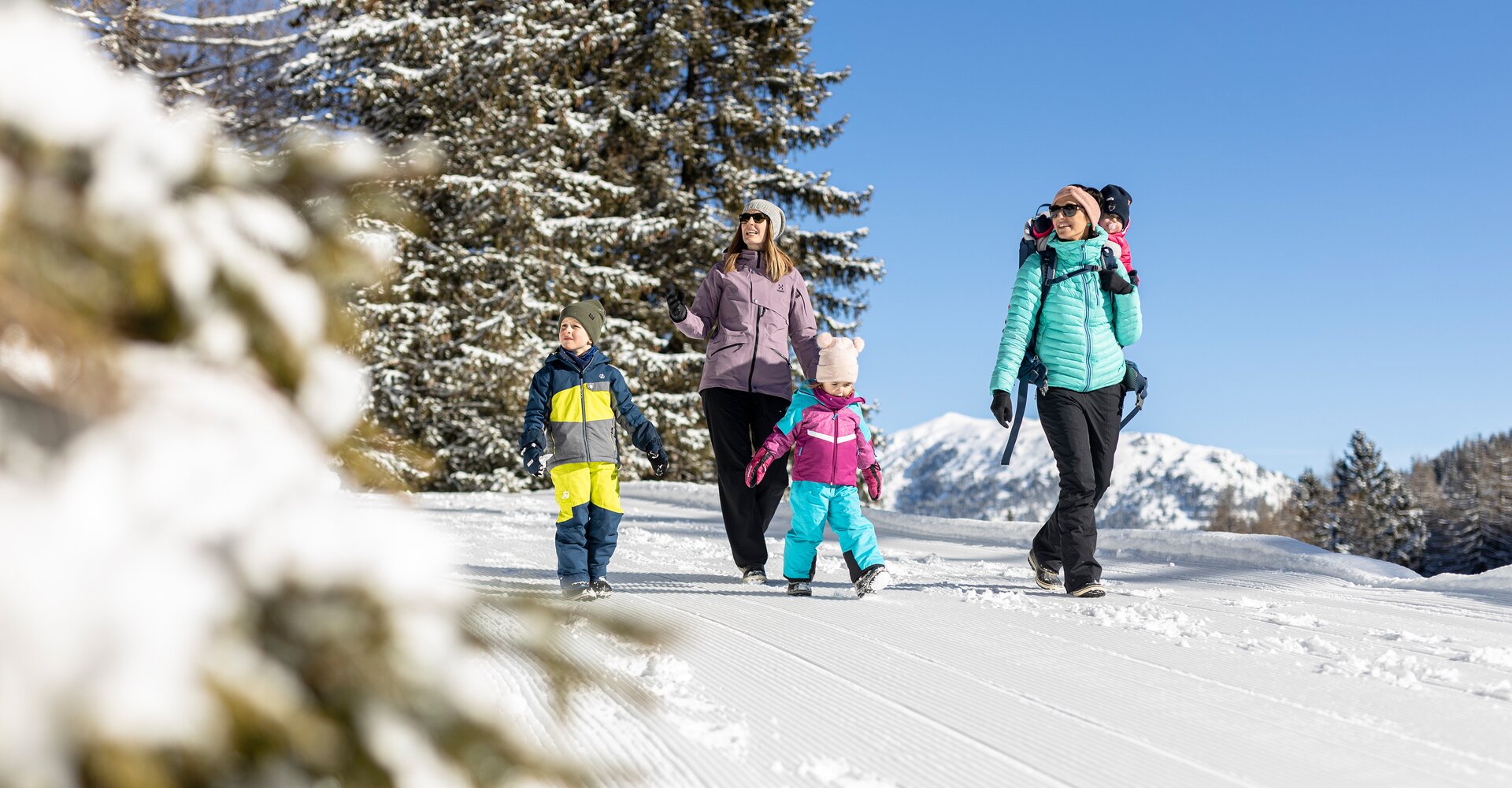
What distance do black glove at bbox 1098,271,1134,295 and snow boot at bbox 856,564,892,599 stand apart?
2036mm

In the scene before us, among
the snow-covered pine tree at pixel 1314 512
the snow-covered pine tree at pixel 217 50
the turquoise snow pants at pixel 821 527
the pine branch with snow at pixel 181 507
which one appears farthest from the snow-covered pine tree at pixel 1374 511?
the pine branch with snow at pixel 181 507

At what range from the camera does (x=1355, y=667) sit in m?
3.91

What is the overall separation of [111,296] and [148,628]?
0.32 metres

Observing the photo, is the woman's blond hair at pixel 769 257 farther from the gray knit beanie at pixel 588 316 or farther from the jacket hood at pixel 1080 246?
the jacket hood at pixel 1080 246

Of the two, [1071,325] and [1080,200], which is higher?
[1080,200]

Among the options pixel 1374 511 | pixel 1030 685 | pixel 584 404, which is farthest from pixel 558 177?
pixel 1374 511

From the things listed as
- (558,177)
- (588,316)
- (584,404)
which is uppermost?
(558,177)

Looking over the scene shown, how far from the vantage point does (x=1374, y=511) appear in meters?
65.8

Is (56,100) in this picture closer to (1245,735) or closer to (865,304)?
(1245,735)

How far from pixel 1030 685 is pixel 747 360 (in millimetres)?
3003

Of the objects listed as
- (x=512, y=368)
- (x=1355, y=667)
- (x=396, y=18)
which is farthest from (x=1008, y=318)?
(x=396, y=18)

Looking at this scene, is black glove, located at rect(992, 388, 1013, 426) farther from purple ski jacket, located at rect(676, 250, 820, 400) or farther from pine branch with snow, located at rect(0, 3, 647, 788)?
pine branch with snow, located at rect(0, 3, 647, 788)

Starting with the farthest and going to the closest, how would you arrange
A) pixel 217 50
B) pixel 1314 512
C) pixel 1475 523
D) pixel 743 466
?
pixel 1314 512 < pixel 1475 523 < pixel 217 50 < pixel 743 466

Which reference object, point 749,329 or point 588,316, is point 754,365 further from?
point 588,316
